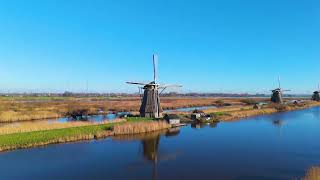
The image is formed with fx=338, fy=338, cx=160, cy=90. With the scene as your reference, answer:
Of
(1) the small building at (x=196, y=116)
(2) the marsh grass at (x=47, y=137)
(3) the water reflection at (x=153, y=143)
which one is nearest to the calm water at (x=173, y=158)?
(3) the water reflection at (x=153, y=143)

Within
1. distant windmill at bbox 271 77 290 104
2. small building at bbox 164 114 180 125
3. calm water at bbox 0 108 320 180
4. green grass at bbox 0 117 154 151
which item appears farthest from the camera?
distant windmill at bbox 271 77 290 104

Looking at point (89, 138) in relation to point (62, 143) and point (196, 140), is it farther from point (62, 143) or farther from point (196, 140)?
point (196, 140)

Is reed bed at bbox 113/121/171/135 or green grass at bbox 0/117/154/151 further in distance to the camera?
reed bed at bbox 113/121/171/135

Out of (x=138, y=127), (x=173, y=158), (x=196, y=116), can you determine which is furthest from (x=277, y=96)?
(x=173, y=158)

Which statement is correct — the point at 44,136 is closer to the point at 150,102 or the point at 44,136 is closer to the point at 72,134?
the point at 72,134

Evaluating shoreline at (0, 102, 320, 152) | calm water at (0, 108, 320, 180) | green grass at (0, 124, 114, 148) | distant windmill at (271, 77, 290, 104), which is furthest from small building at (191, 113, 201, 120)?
distant windmill at (271, 77, 290, 104)

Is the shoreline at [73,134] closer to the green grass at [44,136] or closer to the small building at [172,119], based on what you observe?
the green grass at [44,136]

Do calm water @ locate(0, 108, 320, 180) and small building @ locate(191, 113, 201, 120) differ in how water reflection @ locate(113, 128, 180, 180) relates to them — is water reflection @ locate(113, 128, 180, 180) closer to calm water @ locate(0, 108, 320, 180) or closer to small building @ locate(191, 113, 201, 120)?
calm water @ locate(0, 108, 320, 180)
